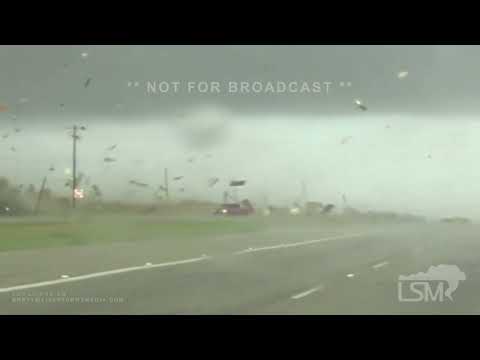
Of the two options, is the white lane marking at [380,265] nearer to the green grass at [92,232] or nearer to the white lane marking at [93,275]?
the white lane marking at [93,275]

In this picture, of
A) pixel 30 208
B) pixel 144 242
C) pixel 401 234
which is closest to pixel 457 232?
pixel 401 234

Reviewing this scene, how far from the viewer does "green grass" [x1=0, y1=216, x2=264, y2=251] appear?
22.9 metres

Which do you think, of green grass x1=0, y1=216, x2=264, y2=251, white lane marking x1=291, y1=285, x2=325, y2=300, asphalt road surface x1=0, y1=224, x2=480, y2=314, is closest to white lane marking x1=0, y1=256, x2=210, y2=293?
asphalt road surface x1=0, y1=224, x2=480, y2=314

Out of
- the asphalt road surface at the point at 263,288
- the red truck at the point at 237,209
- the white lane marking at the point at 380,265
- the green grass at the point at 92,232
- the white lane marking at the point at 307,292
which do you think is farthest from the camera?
the green grass at the point at 92,232

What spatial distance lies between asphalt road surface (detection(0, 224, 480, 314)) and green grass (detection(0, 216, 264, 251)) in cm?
451

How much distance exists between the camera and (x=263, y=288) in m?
13.9

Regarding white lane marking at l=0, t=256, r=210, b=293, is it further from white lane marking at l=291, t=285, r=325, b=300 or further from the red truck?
white lane marking at l=291, t=285, r=325, b=300

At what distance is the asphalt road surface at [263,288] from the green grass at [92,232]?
4513 mm

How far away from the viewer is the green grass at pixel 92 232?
75.3 ft

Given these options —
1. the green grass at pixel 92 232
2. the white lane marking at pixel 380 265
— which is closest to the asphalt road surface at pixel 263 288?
the white lane marking at pixel 380 265
